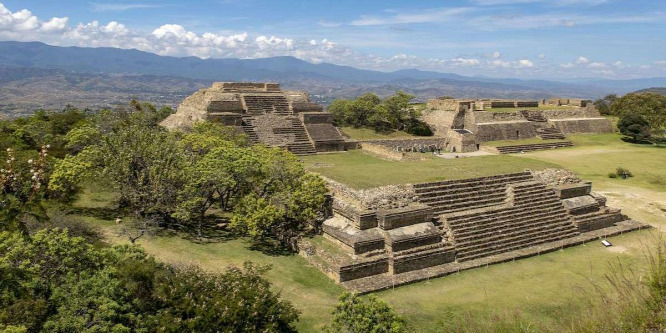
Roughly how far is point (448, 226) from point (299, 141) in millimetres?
16697

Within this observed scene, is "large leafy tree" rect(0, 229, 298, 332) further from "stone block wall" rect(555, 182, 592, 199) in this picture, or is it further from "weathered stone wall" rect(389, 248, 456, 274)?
"stone block wall" rect(555, 182, 592, 199)

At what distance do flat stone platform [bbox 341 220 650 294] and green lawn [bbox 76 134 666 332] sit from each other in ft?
0.67

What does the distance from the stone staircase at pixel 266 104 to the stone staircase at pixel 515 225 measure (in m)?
19.6

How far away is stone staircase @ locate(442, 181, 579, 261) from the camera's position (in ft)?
47.8

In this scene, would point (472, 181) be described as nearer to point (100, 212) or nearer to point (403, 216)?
point (403, 216)

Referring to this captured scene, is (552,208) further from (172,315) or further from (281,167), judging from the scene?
(172,315)

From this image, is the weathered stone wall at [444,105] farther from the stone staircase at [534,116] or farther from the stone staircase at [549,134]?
the stone staircase at [549,134]

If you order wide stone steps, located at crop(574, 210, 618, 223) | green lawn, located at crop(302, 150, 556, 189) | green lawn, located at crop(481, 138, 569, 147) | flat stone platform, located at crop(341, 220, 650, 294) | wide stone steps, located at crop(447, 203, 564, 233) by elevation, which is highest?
green lawn, located at crop(302, 150, 556, 189)

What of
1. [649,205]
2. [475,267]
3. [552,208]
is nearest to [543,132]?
[649,205]

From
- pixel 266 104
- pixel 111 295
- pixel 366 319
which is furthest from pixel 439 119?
pixel 111 295

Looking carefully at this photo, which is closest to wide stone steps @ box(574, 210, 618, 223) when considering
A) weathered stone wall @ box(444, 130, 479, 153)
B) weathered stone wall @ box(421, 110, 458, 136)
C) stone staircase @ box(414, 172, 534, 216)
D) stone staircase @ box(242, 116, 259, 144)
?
stone staircase @ box(414, 172, 534, 216)

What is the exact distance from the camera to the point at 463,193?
16250 mm

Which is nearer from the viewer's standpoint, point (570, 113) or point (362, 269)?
point (362, 269)

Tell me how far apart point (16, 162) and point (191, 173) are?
5.93 metres
